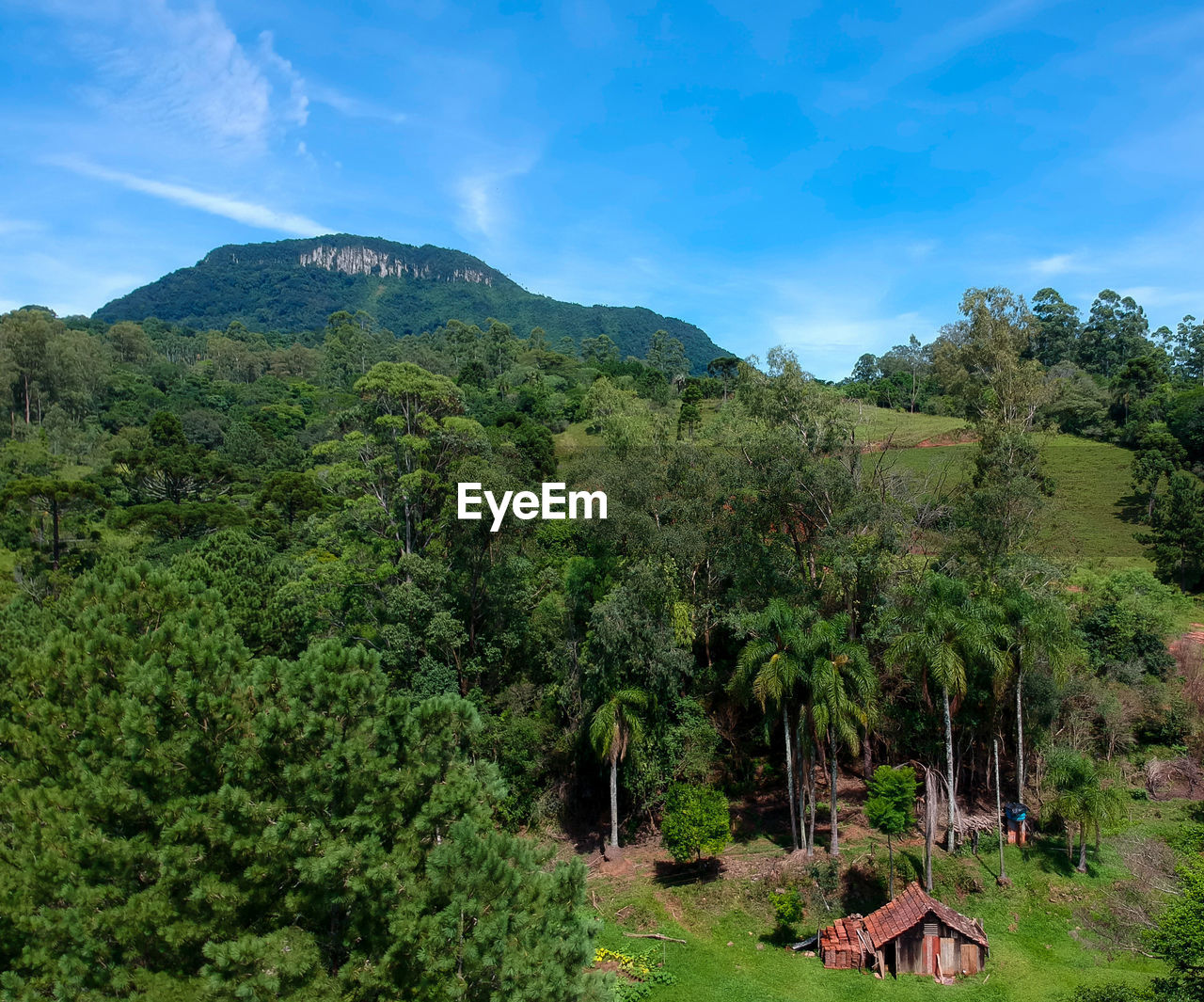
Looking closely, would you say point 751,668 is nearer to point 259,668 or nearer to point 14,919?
point 259,668

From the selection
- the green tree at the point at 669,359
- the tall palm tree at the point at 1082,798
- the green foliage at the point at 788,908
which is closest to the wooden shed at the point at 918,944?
the green foliage at the point at 788,908

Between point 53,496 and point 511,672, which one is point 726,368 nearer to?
point 53,496

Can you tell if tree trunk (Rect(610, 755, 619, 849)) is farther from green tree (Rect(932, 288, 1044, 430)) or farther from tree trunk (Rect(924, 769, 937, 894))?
green tree (Rect(932, 288, 1044, 430))

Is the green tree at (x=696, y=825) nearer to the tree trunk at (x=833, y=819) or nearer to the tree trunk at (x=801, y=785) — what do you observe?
the tree trunk at (x=801, y=785)

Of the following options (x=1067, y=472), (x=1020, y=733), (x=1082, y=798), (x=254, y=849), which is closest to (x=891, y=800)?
(x=1082, y=798)

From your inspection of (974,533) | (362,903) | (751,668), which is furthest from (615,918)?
(974,533)

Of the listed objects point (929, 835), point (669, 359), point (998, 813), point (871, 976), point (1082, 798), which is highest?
point (669, 359)
